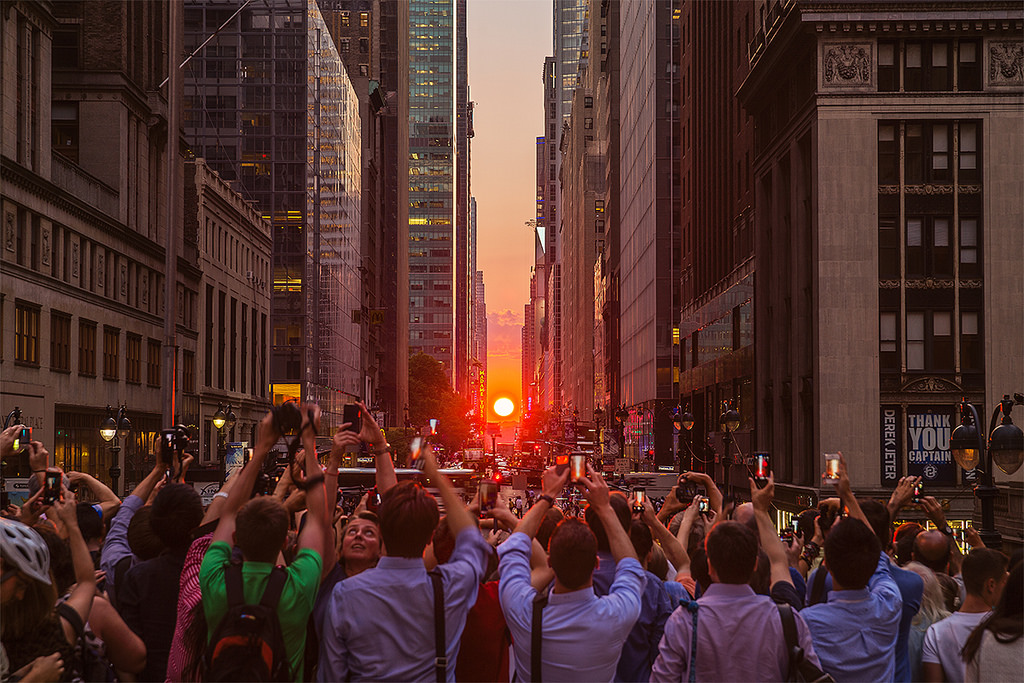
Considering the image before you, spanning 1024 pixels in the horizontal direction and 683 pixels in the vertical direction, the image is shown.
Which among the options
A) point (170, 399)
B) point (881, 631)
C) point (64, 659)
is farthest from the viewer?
point (170, 399)

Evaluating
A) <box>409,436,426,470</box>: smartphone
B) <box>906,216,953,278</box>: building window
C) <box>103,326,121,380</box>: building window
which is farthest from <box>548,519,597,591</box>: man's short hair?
<box>103,326,121,380</box>: building window

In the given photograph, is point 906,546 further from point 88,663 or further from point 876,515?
point 88,663

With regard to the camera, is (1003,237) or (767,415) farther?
(767,415)

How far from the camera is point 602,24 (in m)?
171

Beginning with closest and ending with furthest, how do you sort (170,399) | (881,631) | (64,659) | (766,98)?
(64,659) → (881,631) → (170,399) → (766,98)

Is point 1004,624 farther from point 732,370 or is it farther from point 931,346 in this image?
point 732,370

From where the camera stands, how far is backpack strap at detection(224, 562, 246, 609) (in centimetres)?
526

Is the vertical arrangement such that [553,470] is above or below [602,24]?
below

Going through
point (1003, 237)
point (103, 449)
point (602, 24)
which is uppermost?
point (602, 24)

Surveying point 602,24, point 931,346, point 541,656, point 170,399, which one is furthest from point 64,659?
point 602,24

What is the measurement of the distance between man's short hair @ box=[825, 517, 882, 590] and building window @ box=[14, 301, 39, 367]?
1549 inches

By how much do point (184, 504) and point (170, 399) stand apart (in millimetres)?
24303

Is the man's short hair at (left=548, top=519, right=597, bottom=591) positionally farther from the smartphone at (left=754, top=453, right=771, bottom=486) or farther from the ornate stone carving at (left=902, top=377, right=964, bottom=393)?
the ornate stone carving at (left=902, top=377, right=964, bottom=393)

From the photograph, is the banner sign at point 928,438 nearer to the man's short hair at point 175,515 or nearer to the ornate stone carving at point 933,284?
the ornate stone carving at point 933,284
